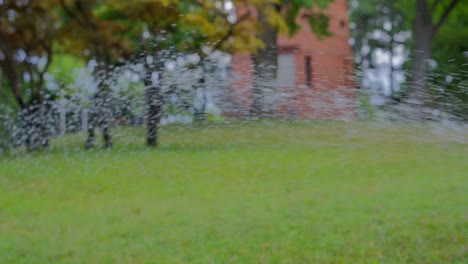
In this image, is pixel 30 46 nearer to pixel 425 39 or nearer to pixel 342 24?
pixel 425 39

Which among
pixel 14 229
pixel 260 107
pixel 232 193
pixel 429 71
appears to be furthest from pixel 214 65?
pixel 14 229

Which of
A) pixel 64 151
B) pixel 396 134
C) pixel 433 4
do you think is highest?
pixel 433 4

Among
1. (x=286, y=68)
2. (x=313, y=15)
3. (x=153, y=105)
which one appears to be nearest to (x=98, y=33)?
(x=286, y=68)

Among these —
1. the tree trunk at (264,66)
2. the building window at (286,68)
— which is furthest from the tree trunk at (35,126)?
the building window at (286,68)

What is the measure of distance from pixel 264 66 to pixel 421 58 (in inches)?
91.2

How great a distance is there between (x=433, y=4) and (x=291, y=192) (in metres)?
7.56

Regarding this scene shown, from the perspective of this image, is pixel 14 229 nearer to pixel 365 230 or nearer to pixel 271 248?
pixel 271 248

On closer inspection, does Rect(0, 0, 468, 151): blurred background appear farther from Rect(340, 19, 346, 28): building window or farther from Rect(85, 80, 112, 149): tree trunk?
Rect(340, 19, 346, 28): building window

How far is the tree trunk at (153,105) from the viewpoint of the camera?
775 centimetres

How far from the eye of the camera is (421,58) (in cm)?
958

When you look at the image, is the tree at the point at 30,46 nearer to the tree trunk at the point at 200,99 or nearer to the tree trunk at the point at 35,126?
the tree trunk at the point at 35,126

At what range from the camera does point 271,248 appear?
4.55m

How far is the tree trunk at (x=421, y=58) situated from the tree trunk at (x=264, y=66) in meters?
1.44

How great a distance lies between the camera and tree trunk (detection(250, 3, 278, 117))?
645cm
